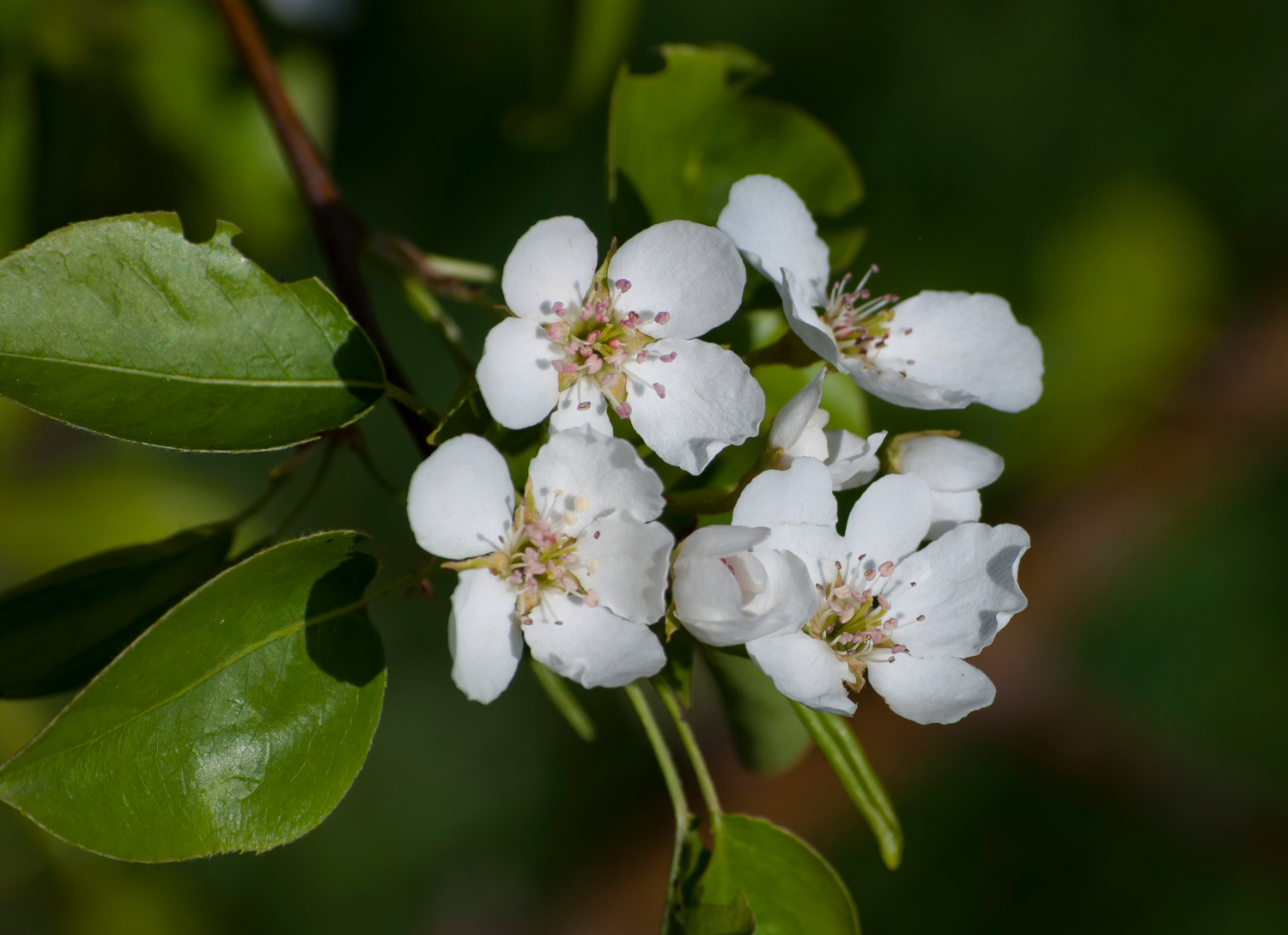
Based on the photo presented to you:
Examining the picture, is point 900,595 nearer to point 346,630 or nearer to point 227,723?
point 346,630

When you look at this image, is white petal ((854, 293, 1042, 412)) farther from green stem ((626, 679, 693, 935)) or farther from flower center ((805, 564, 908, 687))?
green stem ((626, 679, 693, 935))

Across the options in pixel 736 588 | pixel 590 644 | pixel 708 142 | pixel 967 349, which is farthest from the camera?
pixel 708 142

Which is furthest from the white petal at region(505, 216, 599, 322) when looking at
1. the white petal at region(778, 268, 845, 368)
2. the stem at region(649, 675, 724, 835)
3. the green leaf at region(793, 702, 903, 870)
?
the green leaf at region(793, 702, 903, 870)

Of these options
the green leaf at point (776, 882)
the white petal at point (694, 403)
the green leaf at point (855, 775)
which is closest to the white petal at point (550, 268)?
the white petal at point (694, 403)

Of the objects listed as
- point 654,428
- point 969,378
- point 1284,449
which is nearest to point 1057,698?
point 1284,449

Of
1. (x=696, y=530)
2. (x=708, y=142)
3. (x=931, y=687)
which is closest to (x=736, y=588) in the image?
(x=696, y=530)
